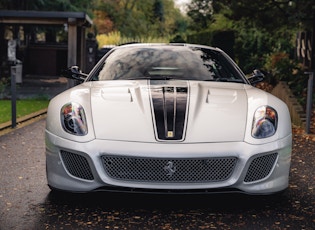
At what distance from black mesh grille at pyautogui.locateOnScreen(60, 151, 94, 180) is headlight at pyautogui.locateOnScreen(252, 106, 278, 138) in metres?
1.31

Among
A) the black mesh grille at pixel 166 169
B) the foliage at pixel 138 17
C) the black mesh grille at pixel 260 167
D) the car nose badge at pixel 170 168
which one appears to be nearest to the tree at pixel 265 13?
the black mesh grille at pixel 260 167

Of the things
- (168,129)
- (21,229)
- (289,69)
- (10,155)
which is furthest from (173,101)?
(289,69)

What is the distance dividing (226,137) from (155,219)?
817mm

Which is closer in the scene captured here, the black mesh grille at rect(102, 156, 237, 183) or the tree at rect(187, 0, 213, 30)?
the black mesh grille at rect(102, 156, 237, 183)

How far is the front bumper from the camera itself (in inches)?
167

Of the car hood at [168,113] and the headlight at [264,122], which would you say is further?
the headlight at [264,122]

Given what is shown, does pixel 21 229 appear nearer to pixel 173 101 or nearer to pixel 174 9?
pixel 173 101

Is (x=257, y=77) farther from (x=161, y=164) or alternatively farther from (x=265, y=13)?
(x=265, y=13)

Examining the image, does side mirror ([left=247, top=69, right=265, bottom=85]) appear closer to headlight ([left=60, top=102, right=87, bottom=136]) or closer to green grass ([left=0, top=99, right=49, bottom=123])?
headlight ([left=60, top=102, right=87, bottom=136])

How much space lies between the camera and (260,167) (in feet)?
A: 14.6

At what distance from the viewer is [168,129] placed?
440cm

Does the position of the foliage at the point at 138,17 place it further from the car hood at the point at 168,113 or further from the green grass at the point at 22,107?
the car hood at the point at 168,113

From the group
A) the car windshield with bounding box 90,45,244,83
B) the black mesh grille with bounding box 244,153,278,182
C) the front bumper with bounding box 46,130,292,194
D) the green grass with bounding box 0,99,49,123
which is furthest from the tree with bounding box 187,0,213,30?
the front bumper with bounding box 46,130,292,194

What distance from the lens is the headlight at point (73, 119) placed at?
453 cm
